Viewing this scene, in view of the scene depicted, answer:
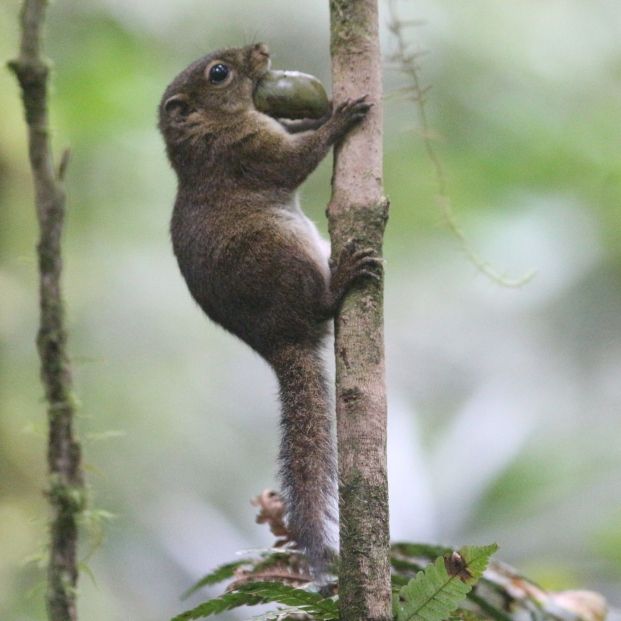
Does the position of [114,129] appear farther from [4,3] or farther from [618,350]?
[618,350]

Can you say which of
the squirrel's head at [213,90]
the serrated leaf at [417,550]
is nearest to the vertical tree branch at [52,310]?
the serrated leaf at [417,550]

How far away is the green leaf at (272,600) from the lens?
2539 mm

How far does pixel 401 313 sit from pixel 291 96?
4.03 meters

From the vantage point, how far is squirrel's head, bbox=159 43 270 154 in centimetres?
448

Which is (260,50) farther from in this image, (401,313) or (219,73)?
(401,313)

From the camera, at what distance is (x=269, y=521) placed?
320 centimetres

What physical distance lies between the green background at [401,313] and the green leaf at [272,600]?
2.07m

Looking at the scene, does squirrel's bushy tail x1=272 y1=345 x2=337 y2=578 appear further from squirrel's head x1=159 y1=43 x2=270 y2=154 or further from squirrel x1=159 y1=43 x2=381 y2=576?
squirrel's head x1=159 y1=43 x2=270 y2=154

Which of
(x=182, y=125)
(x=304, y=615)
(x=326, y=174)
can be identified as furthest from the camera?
(x=326, y=174)

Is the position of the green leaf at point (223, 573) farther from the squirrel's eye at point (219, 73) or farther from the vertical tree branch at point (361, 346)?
the squirrel's eye at point (219, 73)

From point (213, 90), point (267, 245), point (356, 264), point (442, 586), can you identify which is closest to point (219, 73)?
point (213, 90)

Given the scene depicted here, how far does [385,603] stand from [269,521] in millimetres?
801

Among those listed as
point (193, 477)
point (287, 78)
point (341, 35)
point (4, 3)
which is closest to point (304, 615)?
point (341, 35)

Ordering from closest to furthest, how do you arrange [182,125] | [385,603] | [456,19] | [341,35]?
[385,603]
[341,35]
[182,125]
[456,19]
